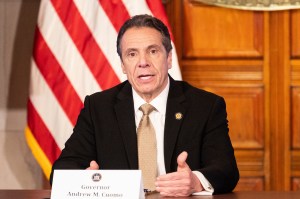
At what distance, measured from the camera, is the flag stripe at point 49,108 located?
4227mm

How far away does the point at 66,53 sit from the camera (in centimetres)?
425

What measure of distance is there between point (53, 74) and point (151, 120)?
1.46 meters

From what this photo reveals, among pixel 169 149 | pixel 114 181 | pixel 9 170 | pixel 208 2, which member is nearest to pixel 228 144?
pixel 169 149

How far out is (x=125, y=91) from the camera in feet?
10.00

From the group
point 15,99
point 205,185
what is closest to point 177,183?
point 205,185

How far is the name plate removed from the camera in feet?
7.07

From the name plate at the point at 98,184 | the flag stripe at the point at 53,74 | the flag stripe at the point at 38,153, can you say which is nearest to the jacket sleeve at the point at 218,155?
the name plate at the point at 98,184

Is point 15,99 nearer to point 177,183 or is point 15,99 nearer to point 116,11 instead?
point 116,11

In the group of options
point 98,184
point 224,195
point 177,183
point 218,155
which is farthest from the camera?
point 218,155

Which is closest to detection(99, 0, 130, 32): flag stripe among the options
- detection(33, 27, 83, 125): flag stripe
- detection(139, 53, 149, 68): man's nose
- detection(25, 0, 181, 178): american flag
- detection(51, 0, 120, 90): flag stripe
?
detection(25, 0, 181, 178): american flag

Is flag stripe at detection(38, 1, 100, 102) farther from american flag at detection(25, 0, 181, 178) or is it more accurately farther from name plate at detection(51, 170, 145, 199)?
name plate at detection(51, 170, 145, 199)

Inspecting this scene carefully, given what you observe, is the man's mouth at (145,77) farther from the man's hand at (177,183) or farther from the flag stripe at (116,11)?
the flag stripe at (116,11)

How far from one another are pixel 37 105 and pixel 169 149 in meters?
1.62

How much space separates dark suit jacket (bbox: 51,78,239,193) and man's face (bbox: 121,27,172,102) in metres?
0.11
